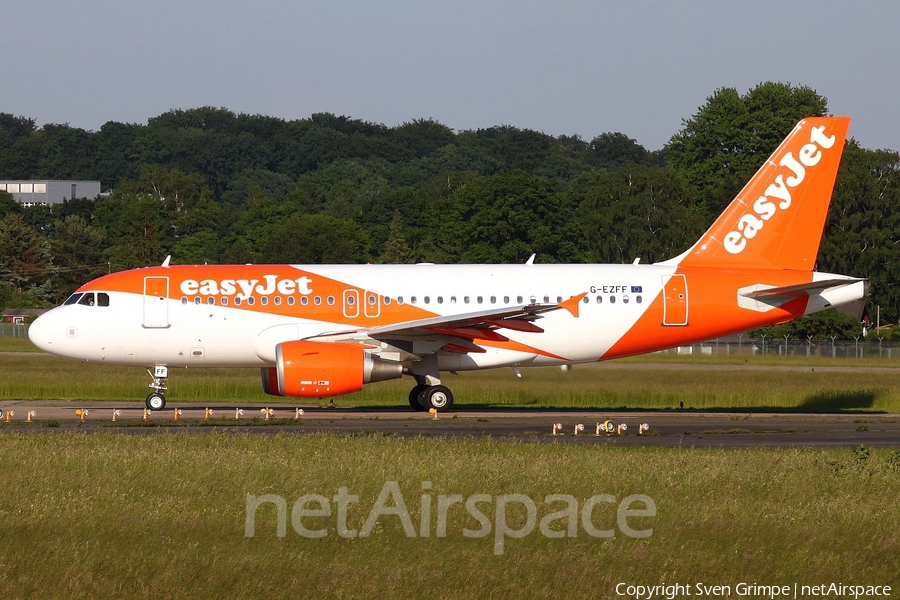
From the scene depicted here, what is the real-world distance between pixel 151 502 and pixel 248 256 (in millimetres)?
88193

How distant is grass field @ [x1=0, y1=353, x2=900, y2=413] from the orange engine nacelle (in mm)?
5136

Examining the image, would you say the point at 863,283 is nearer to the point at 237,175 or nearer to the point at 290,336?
the point at 290,336

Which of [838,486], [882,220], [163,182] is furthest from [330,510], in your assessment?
[163,182]

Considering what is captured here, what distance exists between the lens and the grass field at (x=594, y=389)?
30703 mm

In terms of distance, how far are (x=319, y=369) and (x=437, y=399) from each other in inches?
124

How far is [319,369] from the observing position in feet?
85.8

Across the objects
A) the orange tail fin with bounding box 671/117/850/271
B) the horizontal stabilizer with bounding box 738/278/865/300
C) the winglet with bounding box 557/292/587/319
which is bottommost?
the winglet with bounding box 557/292/587/319

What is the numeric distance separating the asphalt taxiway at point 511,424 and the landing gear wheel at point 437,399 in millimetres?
508

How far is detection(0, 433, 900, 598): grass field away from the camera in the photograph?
1055cm

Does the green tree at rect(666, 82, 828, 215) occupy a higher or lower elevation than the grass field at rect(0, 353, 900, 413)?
higher

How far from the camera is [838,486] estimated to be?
49.0 ft

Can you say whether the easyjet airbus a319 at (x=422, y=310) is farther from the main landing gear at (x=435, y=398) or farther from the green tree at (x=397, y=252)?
the green tree at (x=397, y=252)

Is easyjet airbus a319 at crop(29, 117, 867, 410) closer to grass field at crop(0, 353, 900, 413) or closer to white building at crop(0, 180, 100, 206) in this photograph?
grass field at crop(0, 353, 900, 413)

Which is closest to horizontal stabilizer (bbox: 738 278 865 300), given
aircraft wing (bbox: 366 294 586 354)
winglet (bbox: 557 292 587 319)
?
winglet (bbox: 557 292 587 319)
